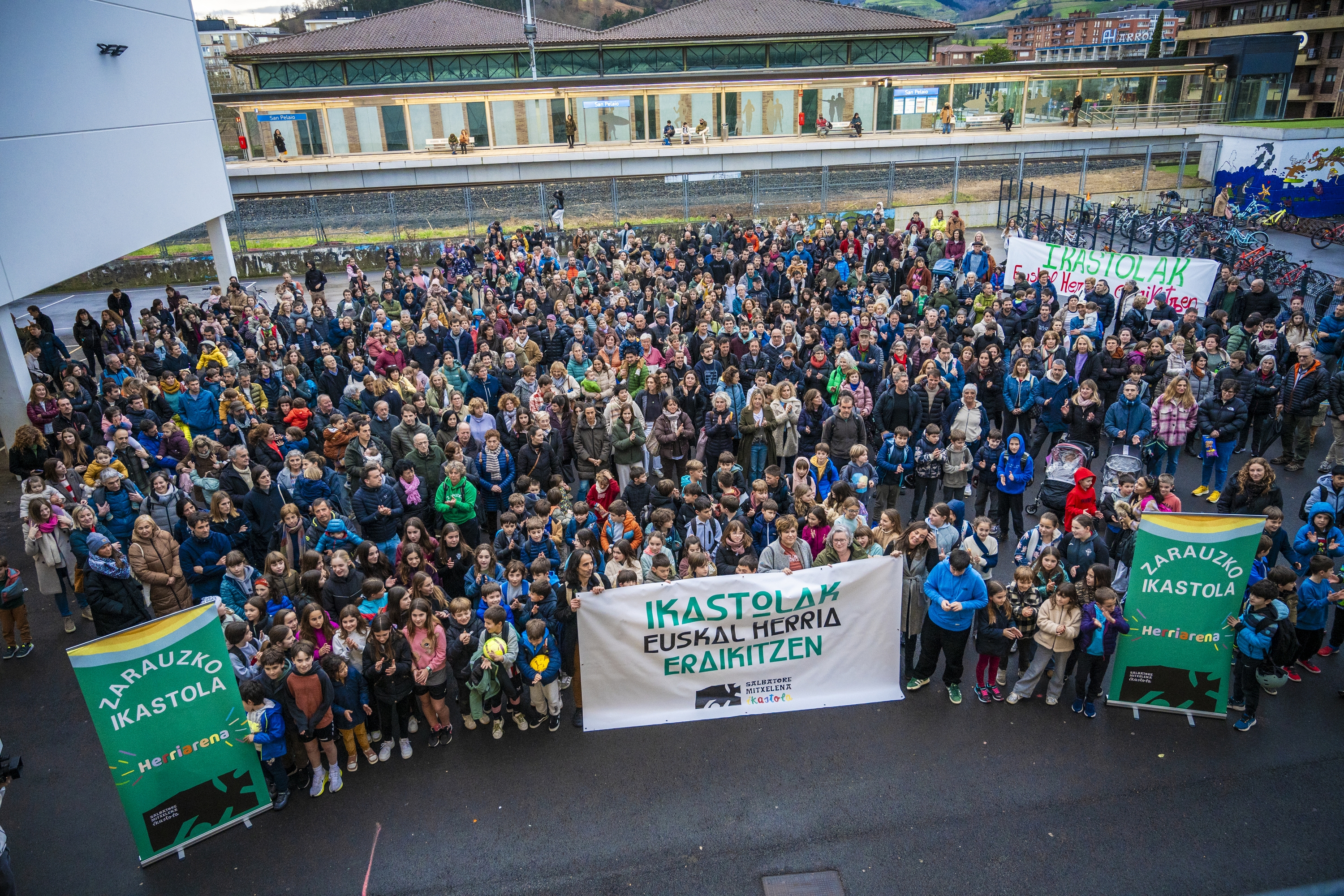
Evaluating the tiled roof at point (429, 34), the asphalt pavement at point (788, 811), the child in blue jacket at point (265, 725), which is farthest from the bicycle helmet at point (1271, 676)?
the tiled roof at point (429, 34)

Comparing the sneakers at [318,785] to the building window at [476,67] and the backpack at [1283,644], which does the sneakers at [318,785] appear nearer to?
the backpack at [1283,644]

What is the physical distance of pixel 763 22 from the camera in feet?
152

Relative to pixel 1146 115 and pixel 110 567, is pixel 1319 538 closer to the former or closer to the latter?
pixel 110 567

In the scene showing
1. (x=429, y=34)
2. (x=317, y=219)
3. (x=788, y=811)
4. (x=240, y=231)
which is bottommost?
(x=788, y=811)

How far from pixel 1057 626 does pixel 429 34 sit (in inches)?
1946

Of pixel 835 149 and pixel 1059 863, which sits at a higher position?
pixel 835 149

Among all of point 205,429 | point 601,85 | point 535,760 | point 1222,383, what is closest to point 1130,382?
point 1222,383

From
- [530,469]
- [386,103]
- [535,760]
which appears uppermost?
[386,103]

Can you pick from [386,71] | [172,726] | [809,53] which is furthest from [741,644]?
[809,53]

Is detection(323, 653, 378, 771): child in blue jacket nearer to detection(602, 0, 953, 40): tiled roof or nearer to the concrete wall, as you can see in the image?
the concrete wall

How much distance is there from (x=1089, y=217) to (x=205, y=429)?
77.5ft

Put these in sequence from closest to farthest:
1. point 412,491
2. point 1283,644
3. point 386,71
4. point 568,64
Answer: point 1283,644 < point 412,491 < point 386,71 < point 568,64

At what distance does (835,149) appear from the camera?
Answer: 36469 mm

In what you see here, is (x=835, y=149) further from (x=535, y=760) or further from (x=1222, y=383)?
(x=535, y=760)
